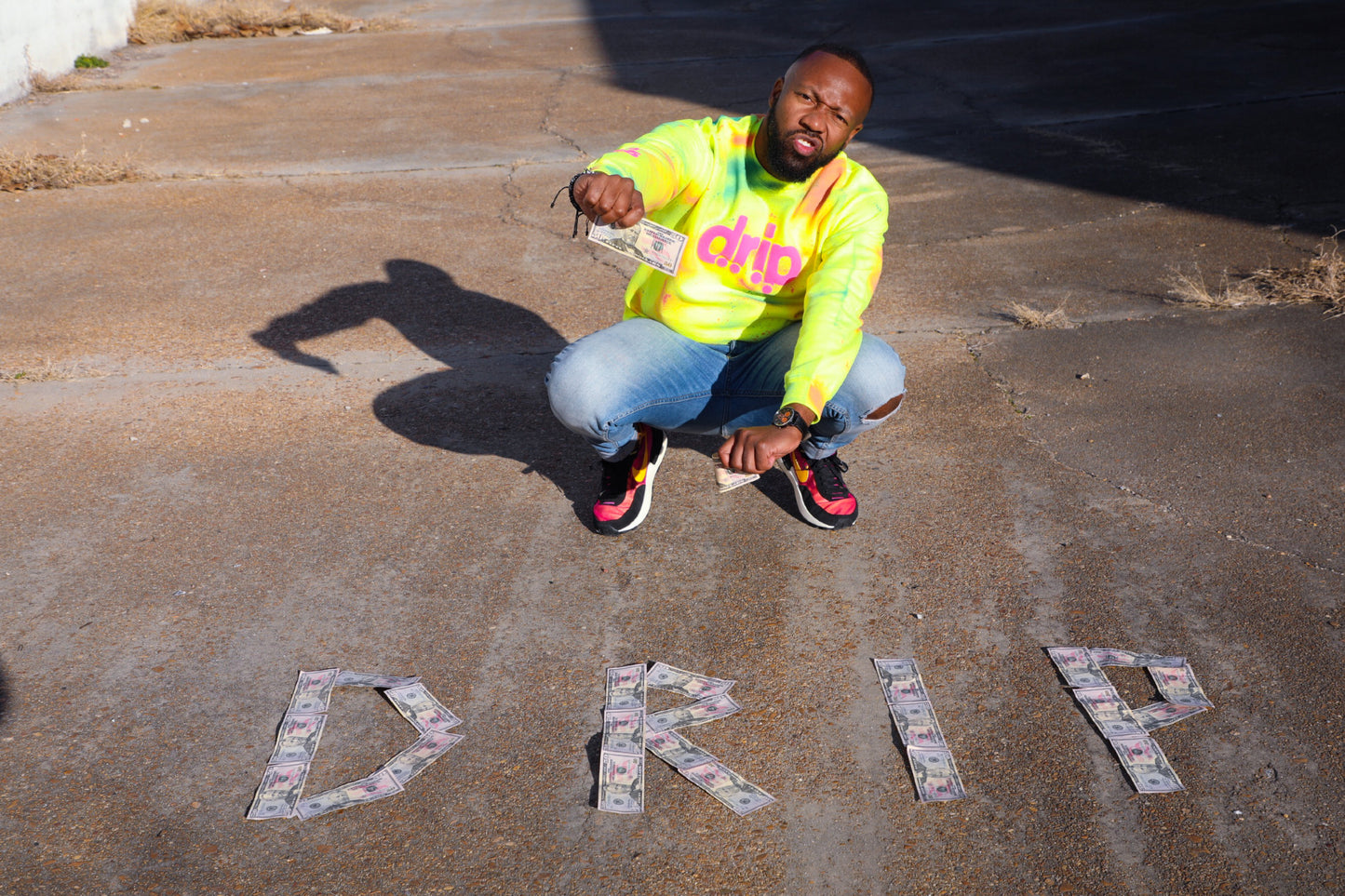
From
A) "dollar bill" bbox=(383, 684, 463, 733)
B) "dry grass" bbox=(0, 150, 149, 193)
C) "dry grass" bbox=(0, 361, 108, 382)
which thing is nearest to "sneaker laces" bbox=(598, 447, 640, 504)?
"dollar bill" bbox=(383, 684, 463, 733)

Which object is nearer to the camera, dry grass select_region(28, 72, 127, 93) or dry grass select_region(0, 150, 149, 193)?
dry grass select_region(0, 150, 149, 193)

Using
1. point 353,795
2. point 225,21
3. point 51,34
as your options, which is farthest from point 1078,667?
point 225,21

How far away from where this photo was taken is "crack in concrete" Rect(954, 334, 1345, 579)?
3234 millimetres

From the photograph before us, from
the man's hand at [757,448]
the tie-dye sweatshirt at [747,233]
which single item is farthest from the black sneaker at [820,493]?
the man's hand at [757,448]

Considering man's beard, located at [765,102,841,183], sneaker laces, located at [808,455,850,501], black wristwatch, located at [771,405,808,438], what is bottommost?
sneaker laces, located at [808,455,850,501]

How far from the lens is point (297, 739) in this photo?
102 inches

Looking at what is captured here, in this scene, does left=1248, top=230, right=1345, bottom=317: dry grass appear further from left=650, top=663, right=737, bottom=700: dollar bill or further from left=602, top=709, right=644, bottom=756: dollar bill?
left=602, top=709, right=644, bottom=756: dollar bill

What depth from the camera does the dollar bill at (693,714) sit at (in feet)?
8.64

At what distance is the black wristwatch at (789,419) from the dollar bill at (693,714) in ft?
2.47

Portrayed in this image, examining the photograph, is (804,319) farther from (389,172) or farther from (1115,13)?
(1115,13)

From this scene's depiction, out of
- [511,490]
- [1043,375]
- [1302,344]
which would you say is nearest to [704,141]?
[511,490]

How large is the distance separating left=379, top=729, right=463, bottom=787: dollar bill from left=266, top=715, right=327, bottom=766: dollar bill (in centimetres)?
21

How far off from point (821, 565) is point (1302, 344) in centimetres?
282

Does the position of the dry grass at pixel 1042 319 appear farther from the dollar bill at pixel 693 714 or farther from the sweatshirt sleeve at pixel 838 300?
the dollar bill at pixel 693 714
